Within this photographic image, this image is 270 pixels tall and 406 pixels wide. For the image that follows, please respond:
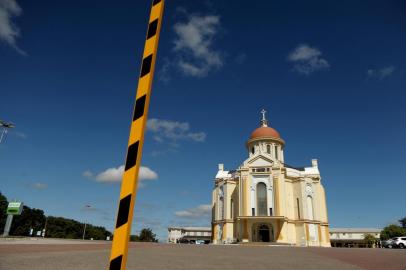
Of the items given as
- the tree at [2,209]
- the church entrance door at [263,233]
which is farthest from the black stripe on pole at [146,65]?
the tree at [2,209]

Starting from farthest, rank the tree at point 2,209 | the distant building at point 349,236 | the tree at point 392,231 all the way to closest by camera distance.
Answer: the distant building at point 349,236 → the tree at point 392,231 → the tree at point 2,209

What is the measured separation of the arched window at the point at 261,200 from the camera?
43.1 m

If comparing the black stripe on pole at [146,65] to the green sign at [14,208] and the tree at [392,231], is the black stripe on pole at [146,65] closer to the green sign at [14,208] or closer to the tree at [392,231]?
the green sign at [14,208]

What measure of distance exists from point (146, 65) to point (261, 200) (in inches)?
1735

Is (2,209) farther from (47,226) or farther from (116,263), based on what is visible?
(116,263)

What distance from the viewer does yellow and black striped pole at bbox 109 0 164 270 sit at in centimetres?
176

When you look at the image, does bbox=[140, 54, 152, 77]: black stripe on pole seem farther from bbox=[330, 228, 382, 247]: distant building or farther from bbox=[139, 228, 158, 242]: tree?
bbox=[330, 228, 382, 247]: distant building

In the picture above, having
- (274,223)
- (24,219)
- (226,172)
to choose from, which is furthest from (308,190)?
(24,219)

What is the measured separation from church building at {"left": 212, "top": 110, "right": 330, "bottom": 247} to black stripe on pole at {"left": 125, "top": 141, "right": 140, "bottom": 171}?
42595mm

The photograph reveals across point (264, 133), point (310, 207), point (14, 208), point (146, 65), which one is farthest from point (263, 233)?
point (146, 65)

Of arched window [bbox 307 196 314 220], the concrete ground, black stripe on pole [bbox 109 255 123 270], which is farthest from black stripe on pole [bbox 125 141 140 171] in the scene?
arched window [bbox 307 196 314 220]

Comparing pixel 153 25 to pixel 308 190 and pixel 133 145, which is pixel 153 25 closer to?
pixel 133 145

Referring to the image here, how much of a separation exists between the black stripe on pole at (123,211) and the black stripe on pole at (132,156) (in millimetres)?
209

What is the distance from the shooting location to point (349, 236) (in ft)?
299
